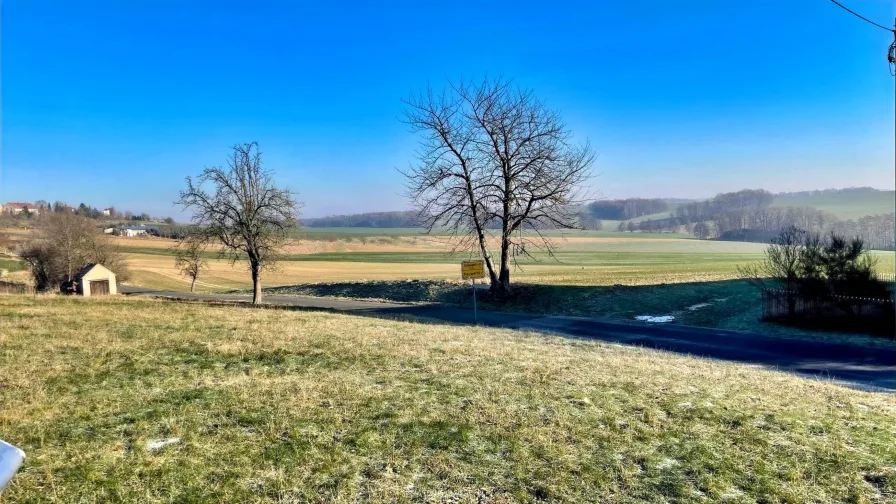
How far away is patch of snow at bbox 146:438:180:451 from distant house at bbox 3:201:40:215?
4144 inches

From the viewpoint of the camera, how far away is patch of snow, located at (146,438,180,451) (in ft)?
14.2

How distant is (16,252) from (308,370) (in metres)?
73.3

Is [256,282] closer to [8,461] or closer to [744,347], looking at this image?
[744,347]

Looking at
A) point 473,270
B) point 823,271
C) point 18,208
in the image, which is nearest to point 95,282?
point 473,270

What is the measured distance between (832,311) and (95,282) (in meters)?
46.6

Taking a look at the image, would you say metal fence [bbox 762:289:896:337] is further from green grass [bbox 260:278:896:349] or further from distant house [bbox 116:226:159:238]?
distant house [bbox 116:226:159:238]

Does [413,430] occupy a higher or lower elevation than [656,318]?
higher

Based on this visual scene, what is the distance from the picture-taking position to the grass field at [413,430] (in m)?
3.80

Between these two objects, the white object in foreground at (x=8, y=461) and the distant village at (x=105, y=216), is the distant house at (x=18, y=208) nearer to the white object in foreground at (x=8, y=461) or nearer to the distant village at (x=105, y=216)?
the distant village at (x=105, y=216)

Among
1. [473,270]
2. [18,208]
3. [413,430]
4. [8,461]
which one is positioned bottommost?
[413,430]

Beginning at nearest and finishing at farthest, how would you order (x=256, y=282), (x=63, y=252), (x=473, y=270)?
(x=473, y=270)
(x=256, y=282)
(x=63, y=252)

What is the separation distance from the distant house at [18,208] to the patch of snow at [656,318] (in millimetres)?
101071

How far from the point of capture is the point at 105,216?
123125mm

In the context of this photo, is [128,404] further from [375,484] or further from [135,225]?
[135,225]
